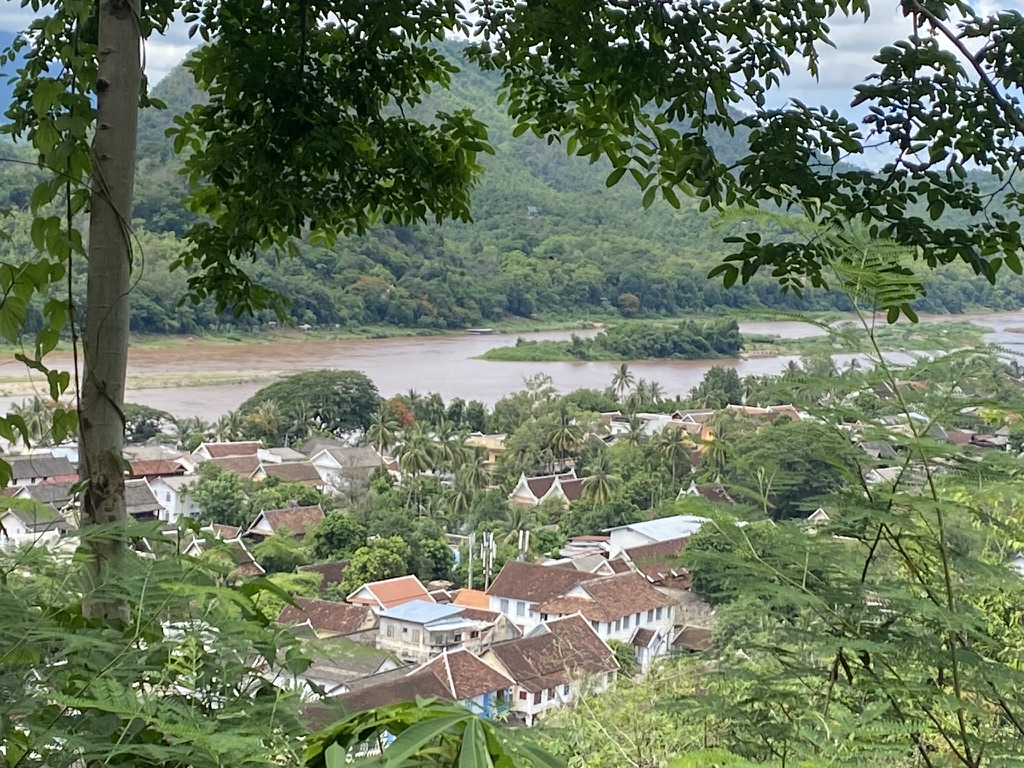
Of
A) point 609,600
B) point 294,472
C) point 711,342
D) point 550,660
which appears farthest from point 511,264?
point 550,660

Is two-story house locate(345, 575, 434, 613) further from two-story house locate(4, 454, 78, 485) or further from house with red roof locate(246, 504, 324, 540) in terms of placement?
two-story house locate(4, 454, 78, 485)

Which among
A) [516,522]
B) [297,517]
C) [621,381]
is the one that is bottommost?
[516,522]

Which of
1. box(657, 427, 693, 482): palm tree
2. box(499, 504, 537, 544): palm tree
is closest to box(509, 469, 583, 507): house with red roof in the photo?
box(499, 504, 537, 544): palm tree

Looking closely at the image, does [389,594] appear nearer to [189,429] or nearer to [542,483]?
[542,483]

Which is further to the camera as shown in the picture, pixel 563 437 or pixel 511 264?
pixel 563 437

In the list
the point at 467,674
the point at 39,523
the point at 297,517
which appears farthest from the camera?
the point at 297,517

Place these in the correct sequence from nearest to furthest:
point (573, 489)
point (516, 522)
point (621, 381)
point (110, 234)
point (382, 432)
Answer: point (110, 234) < point (516, 522) < point (573, 489) < point (382, 432) < point (621, 381)

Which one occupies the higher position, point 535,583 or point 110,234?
point 110,234
